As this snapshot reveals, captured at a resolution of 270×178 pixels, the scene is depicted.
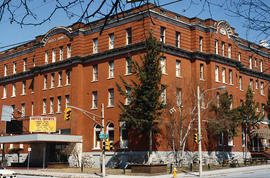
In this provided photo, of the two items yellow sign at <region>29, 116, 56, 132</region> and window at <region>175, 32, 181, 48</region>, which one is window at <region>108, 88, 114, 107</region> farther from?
window at <region>175, 32, 181, 48</region>

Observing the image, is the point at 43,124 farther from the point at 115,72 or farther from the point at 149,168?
the point at 149,168

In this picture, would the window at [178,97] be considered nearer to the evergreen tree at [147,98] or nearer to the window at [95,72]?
the evergreen tree at [147,98]

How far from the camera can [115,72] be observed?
49.1 metres

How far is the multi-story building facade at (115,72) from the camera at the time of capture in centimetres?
4672

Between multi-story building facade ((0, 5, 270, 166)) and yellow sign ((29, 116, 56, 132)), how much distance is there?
2.05m

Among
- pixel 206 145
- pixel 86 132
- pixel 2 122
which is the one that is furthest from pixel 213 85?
pixel 2 122

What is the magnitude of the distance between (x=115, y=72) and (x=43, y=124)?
1184 cm

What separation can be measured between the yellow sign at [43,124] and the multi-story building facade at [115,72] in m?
2.05

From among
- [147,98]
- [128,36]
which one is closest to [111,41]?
[128,36]

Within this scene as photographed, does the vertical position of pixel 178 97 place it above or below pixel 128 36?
below

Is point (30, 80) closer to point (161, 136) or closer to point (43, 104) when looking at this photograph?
point (43, 104)

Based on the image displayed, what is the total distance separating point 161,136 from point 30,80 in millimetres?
27645

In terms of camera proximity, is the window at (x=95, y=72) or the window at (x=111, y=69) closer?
the window at (x=111, y=69)

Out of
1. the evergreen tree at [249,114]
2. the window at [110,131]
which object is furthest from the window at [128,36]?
the evergreen tree at [249,114]
